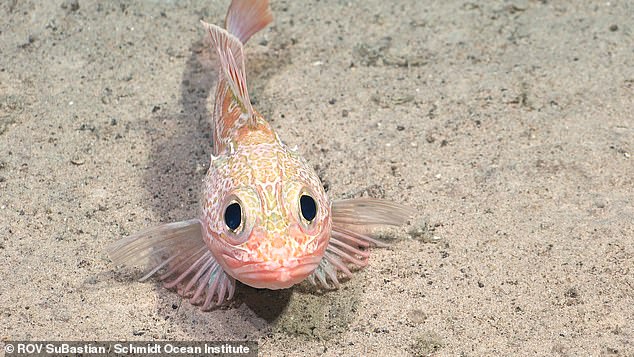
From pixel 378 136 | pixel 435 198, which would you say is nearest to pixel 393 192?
pixel 435 198

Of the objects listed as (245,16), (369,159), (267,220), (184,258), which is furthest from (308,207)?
(245,16)

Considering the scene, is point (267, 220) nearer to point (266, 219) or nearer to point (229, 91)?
point (266, 219)

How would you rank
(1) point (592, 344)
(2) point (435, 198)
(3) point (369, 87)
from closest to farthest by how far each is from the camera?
(1) point (592, 344), (2) point (435, 198), (3) point (369, 87)

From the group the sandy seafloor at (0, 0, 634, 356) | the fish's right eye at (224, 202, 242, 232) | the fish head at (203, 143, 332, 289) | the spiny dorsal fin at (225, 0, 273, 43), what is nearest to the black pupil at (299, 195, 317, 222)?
the fish head at (203, 143, 332, 289)

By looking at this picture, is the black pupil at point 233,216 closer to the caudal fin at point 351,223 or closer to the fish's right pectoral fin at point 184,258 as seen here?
the fish's right pectoral fin at point 184,258

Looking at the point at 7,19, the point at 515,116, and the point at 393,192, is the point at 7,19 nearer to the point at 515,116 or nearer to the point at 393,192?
the point at 393,192

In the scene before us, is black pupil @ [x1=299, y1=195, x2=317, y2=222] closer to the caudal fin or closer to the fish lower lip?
the fish lower lip
